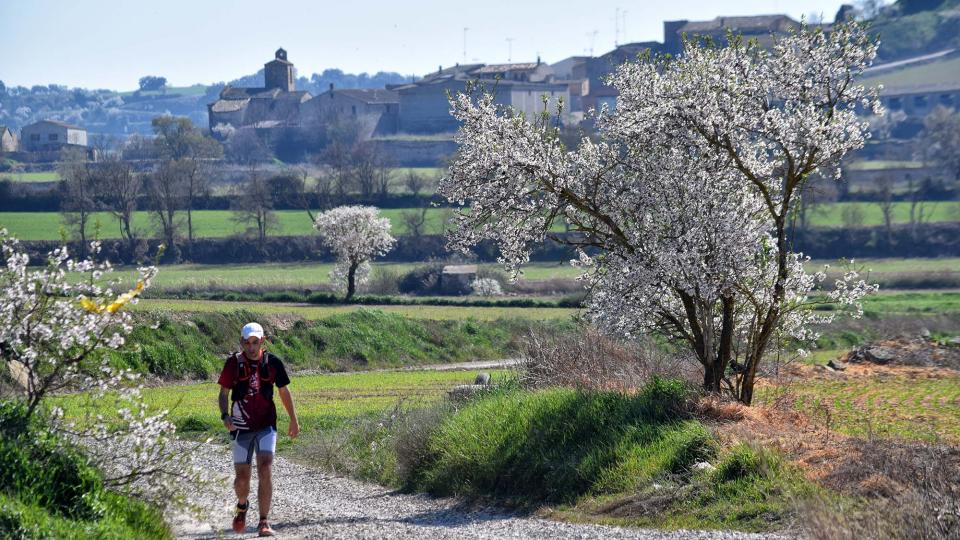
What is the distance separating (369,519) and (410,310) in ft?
167

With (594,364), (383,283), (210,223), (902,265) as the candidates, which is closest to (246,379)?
(594,364)

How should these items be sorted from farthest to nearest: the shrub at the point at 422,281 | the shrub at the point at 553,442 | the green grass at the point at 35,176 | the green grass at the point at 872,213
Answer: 1. the green grass at the point at 35,176
2. the green grass at the point at 872,213
3. the shrub at the point at 422,281
4. the shrub at the point at 553,442

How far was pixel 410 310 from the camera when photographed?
6806cm

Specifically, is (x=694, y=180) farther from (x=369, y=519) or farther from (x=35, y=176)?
(x=35, y=176)

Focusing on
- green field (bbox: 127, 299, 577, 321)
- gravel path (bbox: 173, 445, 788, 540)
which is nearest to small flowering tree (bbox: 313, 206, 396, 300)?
green field (bbox: 127, 299, 577, 321)

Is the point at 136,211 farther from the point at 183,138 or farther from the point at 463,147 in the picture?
the point at 463,147

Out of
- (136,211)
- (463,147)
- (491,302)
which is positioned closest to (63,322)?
(463,147)

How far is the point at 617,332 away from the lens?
69.5 feet

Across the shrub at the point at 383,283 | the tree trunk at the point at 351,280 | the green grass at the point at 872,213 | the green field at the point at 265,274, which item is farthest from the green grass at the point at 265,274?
the green grass at the point at 872,213

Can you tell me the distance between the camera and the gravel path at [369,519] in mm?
15148

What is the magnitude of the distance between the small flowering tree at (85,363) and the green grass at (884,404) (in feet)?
29.1

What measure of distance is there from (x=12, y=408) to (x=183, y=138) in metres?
165

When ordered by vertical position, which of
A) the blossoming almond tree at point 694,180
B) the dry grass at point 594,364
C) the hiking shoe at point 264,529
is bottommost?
the hiking shoe at point 264,529

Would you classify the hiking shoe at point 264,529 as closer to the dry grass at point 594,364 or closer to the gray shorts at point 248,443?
the gray shorts at point 248,443
